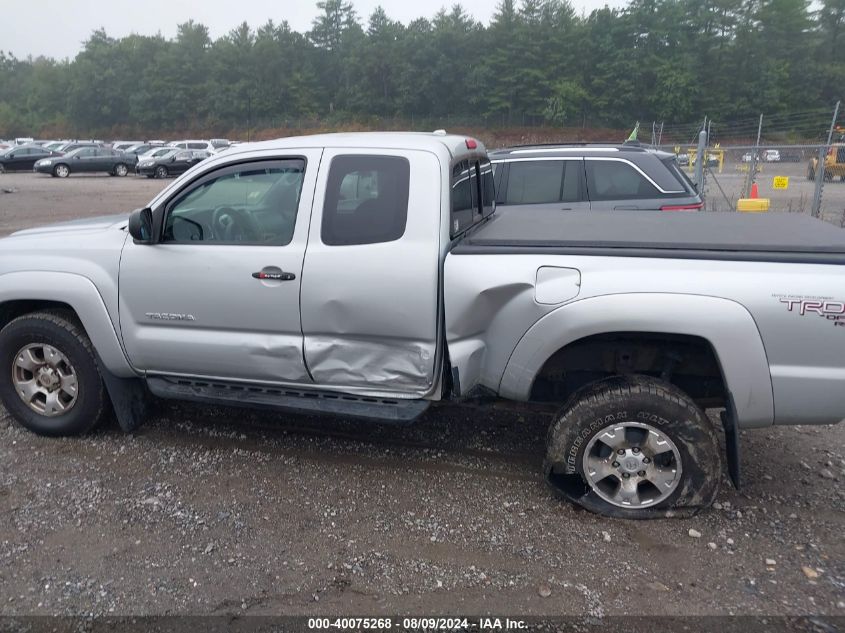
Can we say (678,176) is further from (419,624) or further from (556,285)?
(419,624)

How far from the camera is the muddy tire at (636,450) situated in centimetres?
364

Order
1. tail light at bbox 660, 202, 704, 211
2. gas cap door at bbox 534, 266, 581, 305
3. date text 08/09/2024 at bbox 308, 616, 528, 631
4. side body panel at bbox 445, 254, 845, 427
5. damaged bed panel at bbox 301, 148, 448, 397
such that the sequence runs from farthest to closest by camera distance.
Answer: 1. tail light at bbox 660, 202, 704, 211
2. damaged bed panel at bbox 301, 148, 448, 397
3. gas cap door at bbox 534, 266, 581, 305
4. side body panel at bbox 445, 254, 845, 427
5. date text 08/09/2024 at bbox 308, 616, 528, 631

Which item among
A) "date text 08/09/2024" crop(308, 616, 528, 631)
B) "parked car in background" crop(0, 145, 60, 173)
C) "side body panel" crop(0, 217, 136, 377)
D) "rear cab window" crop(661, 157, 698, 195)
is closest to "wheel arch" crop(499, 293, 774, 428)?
"date text 08/09/2024" crop(308, 616, 528, 631)

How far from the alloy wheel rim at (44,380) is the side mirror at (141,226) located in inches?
41.1

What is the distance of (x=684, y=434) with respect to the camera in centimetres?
362

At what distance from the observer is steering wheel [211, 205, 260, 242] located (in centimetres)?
423

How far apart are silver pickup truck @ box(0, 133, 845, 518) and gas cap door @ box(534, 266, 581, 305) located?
0.01m

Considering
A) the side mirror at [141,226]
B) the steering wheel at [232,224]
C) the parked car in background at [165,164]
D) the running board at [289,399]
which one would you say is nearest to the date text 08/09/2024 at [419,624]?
the running board at [289,399]

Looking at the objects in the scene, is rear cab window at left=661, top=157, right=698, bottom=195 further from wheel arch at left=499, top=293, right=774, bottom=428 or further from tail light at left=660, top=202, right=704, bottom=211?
wheel arch at left=499, top=293, right=774, bottom=428

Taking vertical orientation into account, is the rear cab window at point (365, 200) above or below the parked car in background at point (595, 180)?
above

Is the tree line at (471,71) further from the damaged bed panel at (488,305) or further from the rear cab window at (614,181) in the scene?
the damaged bed panel at (488,305)

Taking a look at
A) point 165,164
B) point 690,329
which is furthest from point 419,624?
point 165,164

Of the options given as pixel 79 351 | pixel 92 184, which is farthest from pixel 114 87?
pixel 79 351

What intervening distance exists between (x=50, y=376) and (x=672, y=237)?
12.7ft
